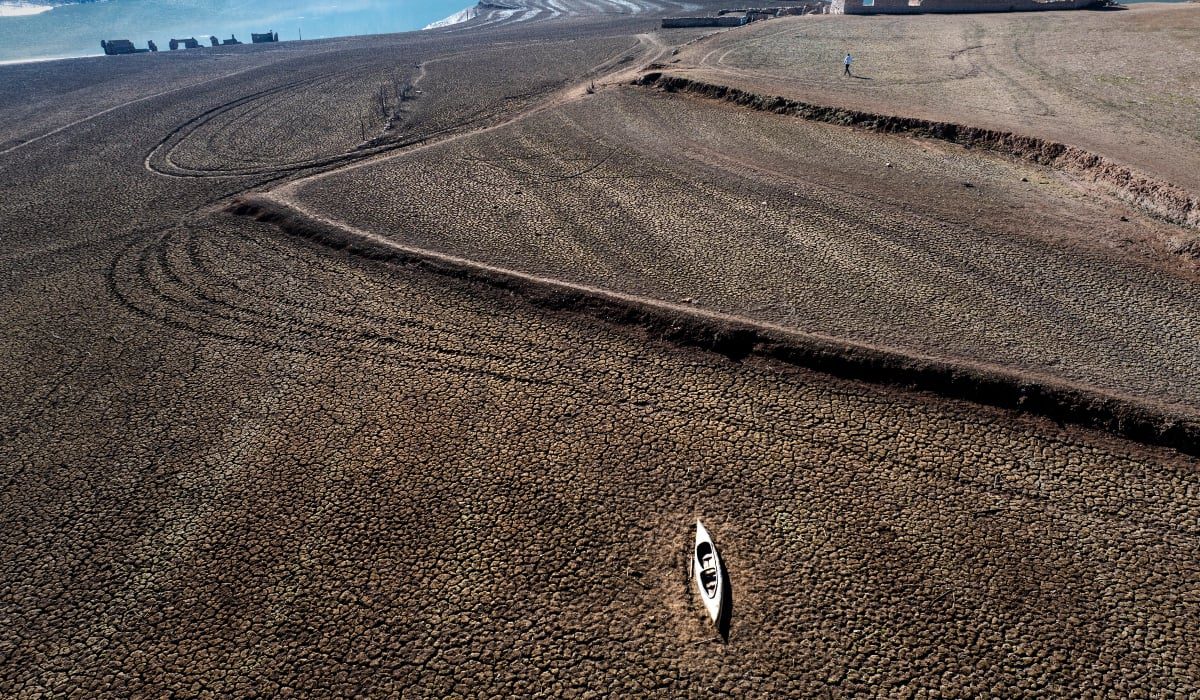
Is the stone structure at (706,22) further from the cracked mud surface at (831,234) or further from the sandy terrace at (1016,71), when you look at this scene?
the cracked mud surface at (831,234)

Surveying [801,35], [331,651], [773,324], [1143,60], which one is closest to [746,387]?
[773,324]

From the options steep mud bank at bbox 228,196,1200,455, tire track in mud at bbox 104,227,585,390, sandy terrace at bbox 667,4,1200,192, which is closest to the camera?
steep mud bank at bbox 228,196,1200,455

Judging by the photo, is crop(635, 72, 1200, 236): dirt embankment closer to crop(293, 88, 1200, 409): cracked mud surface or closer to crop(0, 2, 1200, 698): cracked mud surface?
crop(293, 88, 1200, 409): cracked mud surface

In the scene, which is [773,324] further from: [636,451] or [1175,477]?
[1175,477]

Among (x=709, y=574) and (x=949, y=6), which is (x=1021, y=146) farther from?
(x=949, y=6)

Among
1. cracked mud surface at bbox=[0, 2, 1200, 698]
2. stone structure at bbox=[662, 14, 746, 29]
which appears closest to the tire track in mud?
cracked mud surface at bbox=[0, 2, 1200, 698]

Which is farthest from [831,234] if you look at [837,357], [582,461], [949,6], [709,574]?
[949,6]
